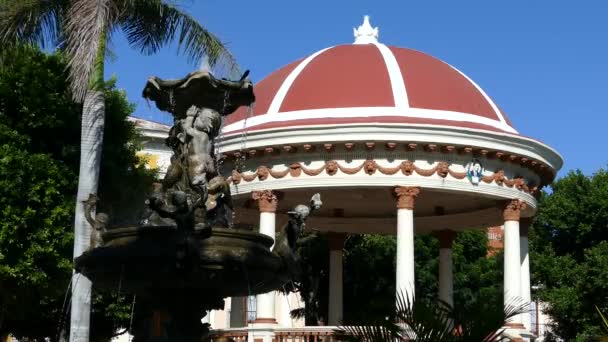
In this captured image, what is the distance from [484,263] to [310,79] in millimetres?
23015

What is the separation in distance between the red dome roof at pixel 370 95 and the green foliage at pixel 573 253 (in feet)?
39.3

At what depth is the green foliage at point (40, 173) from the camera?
24.7 metres

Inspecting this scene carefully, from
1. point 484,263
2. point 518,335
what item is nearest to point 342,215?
point 518,335

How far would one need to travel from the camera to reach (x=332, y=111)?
31.1m

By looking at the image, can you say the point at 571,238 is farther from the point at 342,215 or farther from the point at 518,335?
the point at 518,335

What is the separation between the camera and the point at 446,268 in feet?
119

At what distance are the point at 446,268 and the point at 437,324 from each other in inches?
981

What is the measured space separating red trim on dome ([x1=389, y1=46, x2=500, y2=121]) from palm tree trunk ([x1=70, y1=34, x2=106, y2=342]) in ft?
39.8

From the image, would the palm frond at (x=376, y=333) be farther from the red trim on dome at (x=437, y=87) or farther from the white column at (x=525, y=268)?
the white column at (x=525, y=268)

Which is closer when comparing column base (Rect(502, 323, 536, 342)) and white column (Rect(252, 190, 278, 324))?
white column (Rect(252, 190, 278, 324))

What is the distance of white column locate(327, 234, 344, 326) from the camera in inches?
1457

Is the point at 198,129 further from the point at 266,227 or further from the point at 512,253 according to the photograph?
the point at 512,253

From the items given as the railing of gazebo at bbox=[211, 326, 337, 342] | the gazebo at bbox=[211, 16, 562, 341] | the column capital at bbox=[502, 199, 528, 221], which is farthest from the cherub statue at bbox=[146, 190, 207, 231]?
the column capital at bbox=[502, 199, 528, 221]

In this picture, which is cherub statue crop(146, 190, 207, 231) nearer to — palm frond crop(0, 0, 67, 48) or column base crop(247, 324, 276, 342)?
palm frond crop(0, 0, 67, 48)
